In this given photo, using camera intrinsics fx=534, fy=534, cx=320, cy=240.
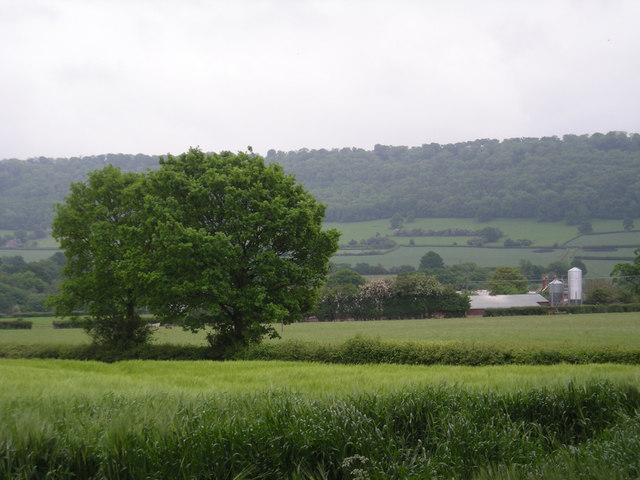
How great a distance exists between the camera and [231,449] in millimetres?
6305

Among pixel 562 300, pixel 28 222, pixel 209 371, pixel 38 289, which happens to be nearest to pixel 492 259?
pixel 562 300

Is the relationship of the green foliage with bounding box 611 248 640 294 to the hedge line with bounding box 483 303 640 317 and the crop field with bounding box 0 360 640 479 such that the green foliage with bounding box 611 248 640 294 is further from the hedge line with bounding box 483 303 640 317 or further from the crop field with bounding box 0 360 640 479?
the crop field with bounding box 0 360 640 479

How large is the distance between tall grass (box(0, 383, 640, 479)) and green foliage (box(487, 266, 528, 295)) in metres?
129

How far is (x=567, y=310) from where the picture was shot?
79188mm

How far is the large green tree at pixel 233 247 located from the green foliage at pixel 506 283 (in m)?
110

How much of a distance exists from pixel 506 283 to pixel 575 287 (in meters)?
24.1

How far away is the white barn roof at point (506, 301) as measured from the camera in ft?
341

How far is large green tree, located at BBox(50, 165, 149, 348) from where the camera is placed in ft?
105

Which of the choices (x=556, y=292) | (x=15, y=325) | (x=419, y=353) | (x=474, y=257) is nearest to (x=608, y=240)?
(x=474, y=257)

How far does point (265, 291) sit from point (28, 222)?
636 ft

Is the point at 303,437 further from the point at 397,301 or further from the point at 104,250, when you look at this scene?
the point at 397,301

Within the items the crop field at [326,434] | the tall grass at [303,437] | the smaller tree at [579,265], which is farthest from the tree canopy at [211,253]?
the smaller tree at [579,265]

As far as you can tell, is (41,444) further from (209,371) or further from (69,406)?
(209,371)

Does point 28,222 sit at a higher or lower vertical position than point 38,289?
higher
